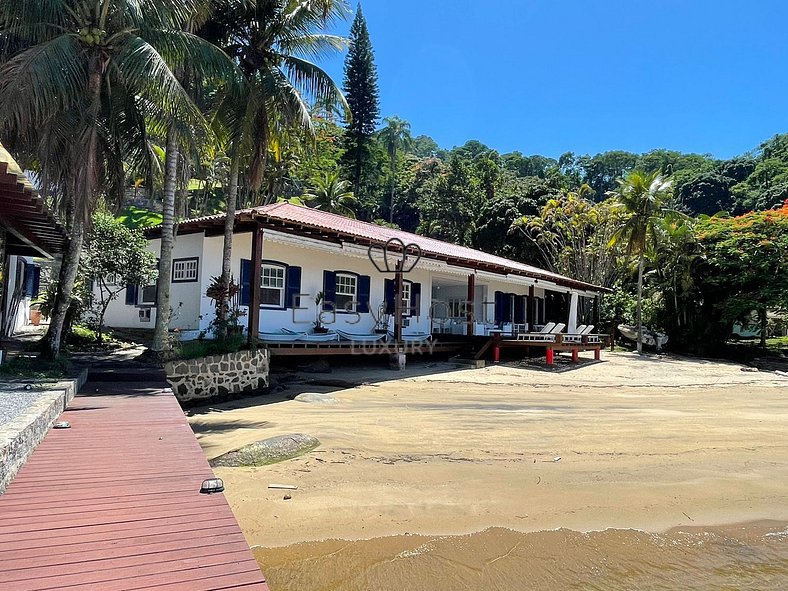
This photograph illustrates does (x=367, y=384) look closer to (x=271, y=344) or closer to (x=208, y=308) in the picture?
(x=271, y=344)

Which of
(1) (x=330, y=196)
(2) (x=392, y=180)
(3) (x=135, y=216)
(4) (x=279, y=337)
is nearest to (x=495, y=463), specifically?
(4) (x=279, y=337)

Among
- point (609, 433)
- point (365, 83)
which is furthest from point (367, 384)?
point (365, 83)

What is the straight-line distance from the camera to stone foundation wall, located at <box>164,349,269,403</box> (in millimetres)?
10984

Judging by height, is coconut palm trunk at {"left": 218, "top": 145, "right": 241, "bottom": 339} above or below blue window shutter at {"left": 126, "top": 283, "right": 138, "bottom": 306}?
above

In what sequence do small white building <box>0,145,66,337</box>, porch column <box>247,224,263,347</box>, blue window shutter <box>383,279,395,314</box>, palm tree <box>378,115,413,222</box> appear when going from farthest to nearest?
palm tree <box>378,115,413,222</box> → blue window shutter <box>383,279,395,314</box> → porch column <box>247,224,263,347</box> → small white building <box>0,145,66,337</box>

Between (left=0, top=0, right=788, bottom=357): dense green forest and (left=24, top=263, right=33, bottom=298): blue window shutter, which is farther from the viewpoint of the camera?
(left=24, top=263, right=33, bottom=298): blue window shutter

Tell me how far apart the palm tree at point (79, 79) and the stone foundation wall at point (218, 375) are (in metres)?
2.22

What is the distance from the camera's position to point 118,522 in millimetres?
3424

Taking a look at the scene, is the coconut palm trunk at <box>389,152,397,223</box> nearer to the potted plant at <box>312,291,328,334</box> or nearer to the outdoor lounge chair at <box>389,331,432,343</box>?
the outdoor lounge chair at <box>389,331,432,343</box>

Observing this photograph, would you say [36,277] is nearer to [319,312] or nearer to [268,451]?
[319,312]

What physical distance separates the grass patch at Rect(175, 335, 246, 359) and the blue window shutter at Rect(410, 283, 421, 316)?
8.52 metres

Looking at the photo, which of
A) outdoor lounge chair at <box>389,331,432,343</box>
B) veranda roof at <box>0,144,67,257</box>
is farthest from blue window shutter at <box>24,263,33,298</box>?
outdoor lounge chair at <box>389,331,432,343</box>

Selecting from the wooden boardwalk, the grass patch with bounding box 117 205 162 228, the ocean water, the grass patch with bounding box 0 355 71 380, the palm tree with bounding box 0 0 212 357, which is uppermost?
the grass patch with bounding box 117 205 162 228

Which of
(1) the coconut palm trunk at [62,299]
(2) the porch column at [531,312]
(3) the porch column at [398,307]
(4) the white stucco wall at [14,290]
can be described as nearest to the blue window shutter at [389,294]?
(3) the porch column at [398,307]
